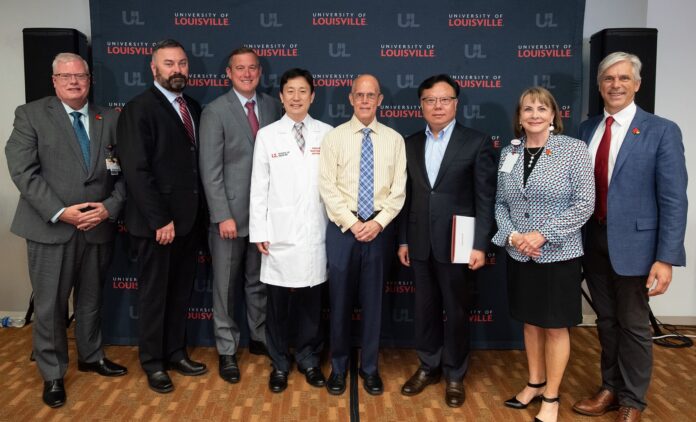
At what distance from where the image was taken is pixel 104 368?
3078 mm

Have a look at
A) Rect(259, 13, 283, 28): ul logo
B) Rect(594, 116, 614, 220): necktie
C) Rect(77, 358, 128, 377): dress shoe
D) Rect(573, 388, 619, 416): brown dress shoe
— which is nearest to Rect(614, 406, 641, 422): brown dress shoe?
Rect(573, 388, 619, 416): brown dress shoe

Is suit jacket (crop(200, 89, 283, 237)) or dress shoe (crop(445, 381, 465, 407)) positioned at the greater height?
suit jacket (crop(200, 89, 283, 237))

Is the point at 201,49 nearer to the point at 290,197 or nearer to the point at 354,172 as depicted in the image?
the point at 290,197

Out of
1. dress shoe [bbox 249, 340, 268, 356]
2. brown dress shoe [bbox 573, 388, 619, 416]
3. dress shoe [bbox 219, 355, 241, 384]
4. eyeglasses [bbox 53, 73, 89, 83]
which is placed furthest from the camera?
dress shoe [bbox 249, 340, 268, 356]

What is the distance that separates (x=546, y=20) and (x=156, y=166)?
2.62m

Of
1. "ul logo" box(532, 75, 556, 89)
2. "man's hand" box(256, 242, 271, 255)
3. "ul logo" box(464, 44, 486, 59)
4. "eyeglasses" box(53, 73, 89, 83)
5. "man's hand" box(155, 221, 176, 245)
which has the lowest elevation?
"man's hand" box(256, 242, 271, 255)

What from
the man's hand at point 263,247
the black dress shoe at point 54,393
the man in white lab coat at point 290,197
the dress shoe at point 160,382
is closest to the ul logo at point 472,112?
the man in white lab coat at point 290,197

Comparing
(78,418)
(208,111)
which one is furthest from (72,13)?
(78,418)

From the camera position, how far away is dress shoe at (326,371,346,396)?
2.85 m

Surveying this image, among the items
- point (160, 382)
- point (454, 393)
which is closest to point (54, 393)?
point (160, 382)

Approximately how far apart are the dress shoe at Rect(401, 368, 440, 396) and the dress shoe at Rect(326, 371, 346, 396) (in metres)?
0.34

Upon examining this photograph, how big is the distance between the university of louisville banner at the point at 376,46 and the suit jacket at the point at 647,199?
1.07 metres

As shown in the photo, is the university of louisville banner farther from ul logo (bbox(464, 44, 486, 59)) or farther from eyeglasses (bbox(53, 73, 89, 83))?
eyeglasses (bbox(53, 73, 89, 83))

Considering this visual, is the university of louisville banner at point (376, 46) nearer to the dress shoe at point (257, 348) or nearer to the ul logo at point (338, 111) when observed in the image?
the ul logo at point (338, 111)
